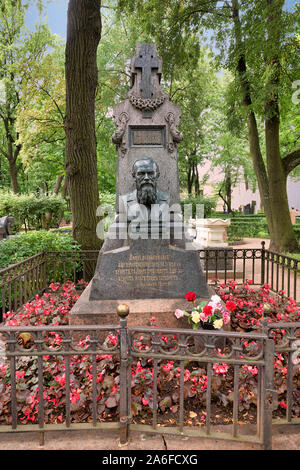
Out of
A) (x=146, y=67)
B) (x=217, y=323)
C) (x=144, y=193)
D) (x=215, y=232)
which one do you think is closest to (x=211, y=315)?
(x=217, y=323)

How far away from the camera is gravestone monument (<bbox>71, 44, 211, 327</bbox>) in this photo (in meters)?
4.32

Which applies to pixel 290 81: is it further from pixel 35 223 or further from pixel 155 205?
pixel 35 223

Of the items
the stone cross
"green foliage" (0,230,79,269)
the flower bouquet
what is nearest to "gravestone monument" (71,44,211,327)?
the stone cross

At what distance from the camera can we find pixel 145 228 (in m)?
4.43

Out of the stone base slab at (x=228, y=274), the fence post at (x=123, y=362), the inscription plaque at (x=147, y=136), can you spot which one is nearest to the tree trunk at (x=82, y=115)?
the inscription plaque at (x=147, y=136)

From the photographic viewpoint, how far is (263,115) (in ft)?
36.2

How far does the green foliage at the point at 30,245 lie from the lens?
6.51 m

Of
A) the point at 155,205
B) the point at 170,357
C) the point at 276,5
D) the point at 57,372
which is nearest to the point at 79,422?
the point at 57,372

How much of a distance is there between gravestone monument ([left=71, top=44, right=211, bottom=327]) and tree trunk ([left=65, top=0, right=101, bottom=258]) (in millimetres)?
2758

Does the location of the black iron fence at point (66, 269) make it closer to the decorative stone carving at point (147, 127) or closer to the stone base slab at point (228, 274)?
the stone base slab at point (228, 274)

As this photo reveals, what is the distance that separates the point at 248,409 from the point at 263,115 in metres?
10.7

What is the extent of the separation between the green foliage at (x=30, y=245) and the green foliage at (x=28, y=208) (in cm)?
850

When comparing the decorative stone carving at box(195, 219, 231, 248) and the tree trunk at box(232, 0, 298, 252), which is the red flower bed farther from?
the tree trunk at box(232, 0, 298, 252)

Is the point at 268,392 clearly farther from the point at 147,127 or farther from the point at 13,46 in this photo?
the point at 13,46
